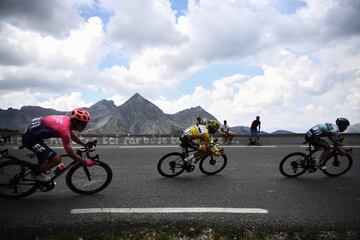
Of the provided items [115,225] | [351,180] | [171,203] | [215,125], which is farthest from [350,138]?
[115,225]

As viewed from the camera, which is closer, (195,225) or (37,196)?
(195,225)

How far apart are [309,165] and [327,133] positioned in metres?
1.01

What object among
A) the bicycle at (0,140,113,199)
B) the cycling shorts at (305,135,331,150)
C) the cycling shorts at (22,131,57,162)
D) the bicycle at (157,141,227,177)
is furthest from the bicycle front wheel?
the cycling shorts at (305,135,331,150)

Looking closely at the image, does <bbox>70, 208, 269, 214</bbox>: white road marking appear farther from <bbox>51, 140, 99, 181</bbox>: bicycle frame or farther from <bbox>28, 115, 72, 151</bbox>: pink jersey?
<bbox>28, 115, 72, 151</bbox>: pink jersey

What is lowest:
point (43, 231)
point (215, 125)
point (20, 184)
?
point (43, 231)

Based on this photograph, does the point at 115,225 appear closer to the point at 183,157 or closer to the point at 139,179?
the point at 139,179

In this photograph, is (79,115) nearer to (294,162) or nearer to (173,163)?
(173,163)

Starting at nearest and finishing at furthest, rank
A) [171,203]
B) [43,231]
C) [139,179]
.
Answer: [43,231] → [171,203] → [139,179]

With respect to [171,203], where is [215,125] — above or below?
above

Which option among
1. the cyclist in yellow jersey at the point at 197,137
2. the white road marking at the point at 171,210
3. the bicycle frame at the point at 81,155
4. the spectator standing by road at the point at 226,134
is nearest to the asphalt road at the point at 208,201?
the white road marking at the point at 171,210

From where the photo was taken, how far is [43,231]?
14.0ft

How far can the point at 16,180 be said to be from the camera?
5.67m

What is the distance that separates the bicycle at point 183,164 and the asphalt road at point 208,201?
0.20 meters

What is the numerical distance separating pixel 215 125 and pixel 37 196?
4.94 meters
